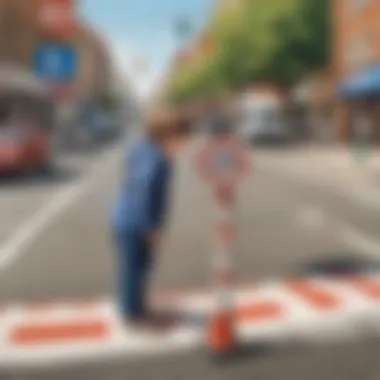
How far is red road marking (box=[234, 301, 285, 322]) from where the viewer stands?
6.56 m

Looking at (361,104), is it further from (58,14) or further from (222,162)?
(222,162)

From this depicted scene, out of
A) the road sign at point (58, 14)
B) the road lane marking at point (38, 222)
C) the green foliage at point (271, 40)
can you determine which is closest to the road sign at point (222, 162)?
the road lane marking at point (38, 222)

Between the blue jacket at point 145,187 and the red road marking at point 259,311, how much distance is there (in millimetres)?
1303

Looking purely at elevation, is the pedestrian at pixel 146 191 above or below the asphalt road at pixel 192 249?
above

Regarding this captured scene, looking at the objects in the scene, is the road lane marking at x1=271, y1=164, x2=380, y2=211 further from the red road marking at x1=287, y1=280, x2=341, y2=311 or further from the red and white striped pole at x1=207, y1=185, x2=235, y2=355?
the red and white striped pole at x1=207, y1=185, x2=235, y2=355

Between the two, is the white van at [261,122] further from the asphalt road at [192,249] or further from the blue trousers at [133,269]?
the blue trousers at [133,269]

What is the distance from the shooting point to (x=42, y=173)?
78.0 ft

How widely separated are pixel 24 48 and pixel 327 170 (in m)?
51.7

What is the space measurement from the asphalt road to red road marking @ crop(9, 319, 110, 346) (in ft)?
2.22

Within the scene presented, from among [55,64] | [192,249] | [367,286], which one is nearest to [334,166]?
[55,64]

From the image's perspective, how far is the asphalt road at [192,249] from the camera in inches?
211

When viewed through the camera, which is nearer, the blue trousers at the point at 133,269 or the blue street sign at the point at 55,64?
the blue trousers at the point at 133,269

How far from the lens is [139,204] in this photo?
231 inches

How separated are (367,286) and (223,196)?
104 inches
